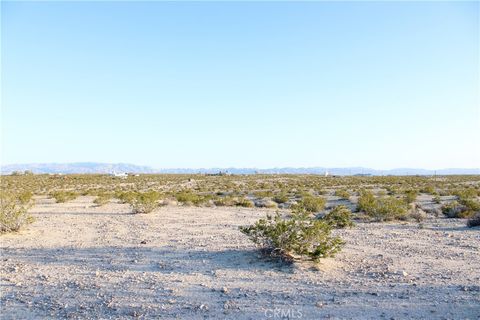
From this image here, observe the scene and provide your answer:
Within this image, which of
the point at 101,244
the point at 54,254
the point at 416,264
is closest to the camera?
the point at 416,264

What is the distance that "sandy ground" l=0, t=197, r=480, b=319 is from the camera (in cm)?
664

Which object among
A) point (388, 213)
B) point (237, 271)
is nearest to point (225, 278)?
point (237, 271)

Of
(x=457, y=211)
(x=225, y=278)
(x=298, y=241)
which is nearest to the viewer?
(x=225, y=278)

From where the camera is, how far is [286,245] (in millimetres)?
9289

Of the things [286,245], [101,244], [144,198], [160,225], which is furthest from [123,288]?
[144,198]

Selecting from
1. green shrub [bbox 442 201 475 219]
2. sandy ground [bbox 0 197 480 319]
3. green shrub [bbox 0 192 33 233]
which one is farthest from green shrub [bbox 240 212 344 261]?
green shrub [bbox 442 201 475 219]

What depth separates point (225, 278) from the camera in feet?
27.2

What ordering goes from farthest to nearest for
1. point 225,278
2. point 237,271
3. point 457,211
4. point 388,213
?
point 457,211 < point 388,213 < point 237,271 < point 225,278

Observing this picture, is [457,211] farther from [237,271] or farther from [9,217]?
[9,217]

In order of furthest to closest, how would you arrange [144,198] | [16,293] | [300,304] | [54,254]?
1. [144,198]
2. [54,254]
3. [16,293]
4. [300,304]

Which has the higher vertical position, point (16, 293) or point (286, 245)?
point (286, 245)

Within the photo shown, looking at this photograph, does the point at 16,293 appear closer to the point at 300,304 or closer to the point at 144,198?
the point at 300,304

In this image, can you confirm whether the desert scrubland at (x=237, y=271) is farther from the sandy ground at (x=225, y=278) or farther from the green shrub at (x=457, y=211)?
the green shrub at (x=457, y=211)

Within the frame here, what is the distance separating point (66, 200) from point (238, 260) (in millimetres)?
21111
